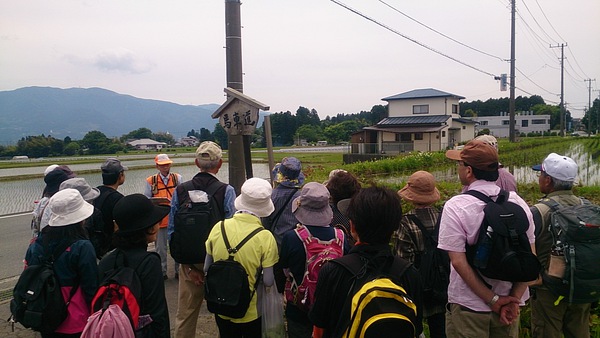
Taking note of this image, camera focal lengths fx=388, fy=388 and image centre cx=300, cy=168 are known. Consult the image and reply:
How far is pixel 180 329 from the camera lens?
11.4 ft

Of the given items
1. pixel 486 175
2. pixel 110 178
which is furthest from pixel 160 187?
pixel 486 175

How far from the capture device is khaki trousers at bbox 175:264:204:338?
3.48 m

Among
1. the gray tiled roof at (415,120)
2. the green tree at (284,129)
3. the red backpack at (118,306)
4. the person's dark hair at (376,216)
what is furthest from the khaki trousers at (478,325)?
the green tree at (284,129)

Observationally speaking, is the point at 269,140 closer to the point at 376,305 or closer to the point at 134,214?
the point at 134,214

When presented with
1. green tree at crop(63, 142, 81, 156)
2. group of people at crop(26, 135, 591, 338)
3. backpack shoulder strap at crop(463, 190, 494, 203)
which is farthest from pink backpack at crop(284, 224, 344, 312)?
green tree at crop(63, 142, 81, 156)

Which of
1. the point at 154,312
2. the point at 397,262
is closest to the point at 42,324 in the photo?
the point at 154,312

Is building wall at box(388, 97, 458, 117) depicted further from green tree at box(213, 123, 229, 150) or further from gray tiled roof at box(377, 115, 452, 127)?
green tree at box(213, 123, 229, 150)

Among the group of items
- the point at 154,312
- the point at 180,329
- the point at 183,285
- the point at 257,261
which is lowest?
the point at 180,329

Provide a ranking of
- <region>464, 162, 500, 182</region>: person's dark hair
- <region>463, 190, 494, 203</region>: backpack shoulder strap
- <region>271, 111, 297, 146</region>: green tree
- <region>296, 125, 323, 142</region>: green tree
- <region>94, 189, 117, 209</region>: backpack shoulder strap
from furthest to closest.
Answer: <region>271, 111, 297, 146</region>: green tree
<region>296, 125, 323, 142</region>: green tree
<region>94, 189, 117, 209</region>: backpack shoulder strap
<region>464, 162, 500, 182</region>: person's dark hair
<region>463, 190, 494, 203</region>: backpack shoulder strap

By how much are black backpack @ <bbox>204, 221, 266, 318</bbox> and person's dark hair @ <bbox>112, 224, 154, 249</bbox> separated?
0.49 meters

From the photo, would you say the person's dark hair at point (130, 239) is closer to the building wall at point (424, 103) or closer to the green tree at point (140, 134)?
the building wall at point (424, 103)

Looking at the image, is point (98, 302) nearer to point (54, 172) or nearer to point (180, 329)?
point (180, 329)

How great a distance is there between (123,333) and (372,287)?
4.54 feet

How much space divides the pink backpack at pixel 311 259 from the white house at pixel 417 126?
30.0 m
